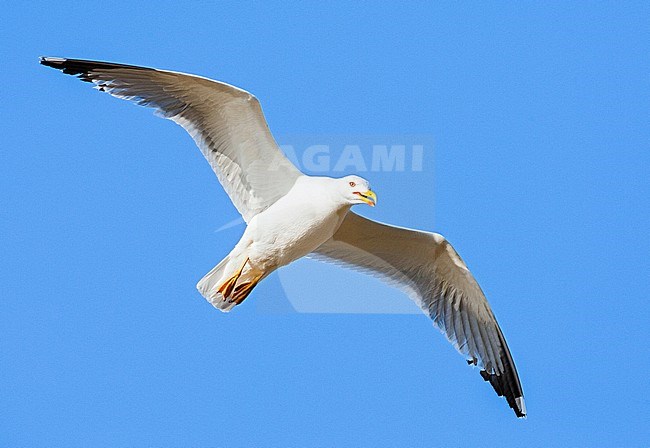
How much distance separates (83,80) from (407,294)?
7.15ft

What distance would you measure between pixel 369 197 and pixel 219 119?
1.03 m

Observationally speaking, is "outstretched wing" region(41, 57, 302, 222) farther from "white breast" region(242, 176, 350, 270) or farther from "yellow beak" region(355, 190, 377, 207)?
"yellow beak" region(355, 190, 377, 207)

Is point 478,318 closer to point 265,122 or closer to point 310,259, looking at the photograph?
point 310,259

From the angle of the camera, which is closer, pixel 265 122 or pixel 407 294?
pixel 265 122

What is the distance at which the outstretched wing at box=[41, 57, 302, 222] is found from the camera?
6180mm

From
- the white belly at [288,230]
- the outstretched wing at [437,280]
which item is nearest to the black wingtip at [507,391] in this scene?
the outstretched wing at [437,280]

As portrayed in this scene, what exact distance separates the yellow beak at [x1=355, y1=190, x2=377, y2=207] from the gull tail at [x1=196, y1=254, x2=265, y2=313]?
782 mm

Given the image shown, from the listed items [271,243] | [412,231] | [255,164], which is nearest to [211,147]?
[255,164]

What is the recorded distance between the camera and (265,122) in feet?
20.5

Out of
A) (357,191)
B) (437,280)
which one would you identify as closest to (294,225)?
(357,191)

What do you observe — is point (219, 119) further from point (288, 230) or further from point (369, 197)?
point (369, 197)

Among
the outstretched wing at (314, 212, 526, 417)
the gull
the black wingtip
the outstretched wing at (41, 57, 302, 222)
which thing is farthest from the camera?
the black wingtip

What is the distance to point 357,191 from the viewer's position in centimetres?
578

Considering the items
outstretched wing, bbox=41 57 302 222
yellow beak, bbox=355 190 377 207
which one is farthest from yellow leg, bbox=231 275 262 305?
yellow beak, bbox=355 190 377 207
